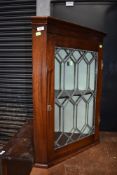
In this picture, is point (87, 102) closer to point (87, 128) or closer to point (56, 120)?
point (87, 128)

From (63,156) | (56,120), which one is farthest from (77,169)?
(56,120)

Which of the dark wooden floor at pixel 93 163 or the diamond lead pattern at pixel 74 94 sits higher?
the diamond lead pattern at pixel 74 94

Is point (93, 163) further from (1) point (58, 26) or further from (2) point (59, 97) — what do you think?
(1) point (58, 26)

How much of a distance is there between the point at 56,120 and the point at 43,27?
2.48ft

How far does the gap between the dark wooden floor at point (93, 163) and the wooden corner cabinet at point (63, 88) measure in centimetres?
6

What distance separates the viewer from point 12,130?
10.3 ft

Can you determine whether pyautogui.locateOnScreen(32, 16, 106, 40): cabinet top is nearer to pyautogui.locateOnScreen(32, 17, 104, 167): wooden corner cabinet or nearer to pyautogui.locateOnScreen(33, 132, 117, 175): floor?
pyautogui.locateOnScreen(32, 17, 104, 167): wooden corner cabinet

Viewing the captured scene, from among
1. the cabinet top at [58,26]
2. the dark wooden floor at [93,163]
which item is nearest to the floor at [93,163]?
the dark wooden floor at [93,163]

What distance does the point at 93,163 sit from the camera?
1.78 meters

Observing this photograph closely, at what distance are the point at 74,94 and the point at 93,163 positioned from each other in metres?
0.60

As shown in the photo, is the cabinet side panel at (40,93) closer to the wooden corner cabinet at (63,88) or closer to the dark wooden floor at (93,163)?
the wooden corner cabinet at (63,88)

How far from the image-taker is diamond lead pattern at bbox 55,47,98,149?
5.76ft

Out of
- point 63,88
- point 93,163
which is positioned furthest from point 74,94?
point 93,163

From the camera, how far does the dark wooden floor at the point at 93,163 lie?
1.65m
